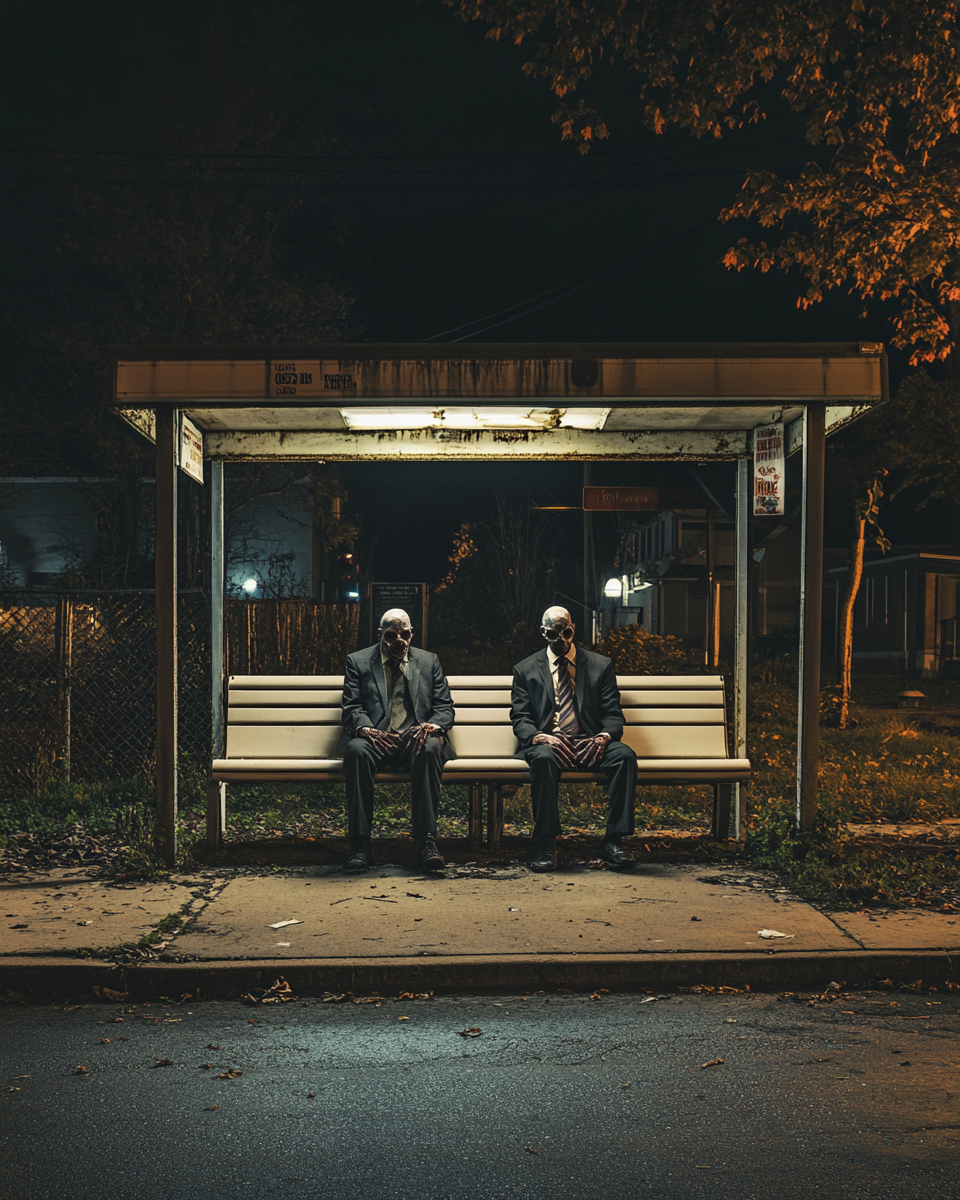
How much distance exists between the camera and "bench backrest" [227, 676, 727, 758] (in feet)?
23.1

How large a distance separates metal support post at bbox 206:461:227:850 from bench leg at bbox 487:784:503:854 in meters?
1.75

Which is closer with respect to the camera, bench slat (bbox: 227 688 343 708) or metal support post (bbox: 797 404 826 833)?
metal support post (bbox: 797 404 826 833)

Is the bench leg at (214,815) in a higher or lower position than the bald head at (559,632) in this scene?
lower

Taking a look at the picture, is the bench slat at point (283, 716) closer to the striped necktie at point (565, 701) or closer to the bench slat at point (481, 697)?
the bench slat at point (481, 697)

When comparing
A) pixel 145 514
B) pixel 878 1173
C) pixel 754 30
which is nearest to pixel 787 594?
pixel 145 514

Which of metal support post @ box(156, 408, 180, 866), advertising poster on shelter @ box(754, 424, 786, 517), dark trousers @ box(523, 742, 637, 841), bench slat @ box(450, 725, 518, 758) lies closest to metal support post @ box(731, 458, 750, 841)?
advertising poster on shelter @ box(754, 424, 786, 517)

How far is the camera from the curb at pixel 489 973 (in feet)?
15.1

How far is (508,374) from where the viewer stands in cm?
A: 636

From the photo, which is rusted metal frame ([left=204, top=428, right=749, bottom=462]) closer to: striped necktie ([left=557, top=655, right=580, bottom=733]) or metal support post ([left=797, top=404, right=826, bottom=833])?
metal support post ([left=797, top=404, right=826, bottom=833])

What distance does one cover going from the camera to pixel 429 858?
6.33 m

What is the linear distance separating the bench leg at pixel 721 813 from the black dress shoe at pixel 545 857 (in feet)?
4.08

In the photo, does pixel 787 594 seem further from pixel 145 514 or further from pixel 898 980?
pixel 898 980

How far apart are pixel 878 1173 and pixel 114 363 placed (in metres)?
5.49

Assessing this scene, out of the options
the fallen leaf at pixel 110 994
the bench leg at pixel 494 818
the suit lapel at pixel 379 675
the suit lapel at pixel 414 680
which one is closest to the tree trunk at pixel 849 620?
the bench leg at pixel 494 818
